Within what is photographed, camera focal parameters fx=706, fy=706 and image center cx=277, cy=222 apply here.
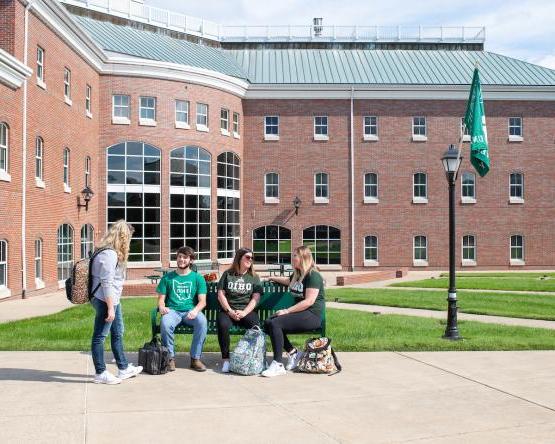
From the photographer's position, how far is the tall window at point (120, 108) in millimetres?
32406

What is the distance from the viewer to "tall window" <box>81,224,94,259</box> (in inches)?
1171

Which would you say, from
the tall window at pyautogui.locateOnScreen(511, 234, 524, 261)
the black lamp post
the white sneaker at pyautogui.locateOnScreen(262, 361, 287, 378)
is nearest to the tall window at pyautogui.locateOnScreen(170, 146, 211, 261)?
the tall window at pyautogui.locateOnScreen(511, 234, 524, 261)

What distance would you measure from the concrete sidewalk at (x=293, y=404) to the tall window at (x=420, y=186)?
3017 centimetres

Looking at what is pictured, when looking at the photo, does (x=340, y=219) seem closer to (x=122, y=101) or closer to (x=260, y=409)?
(x=122, y=101)

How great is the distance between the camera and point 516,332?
40.6ft

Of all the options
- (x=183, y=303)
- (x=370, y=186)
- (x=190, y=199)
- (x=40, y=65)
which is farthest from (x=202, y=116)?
(x=183, y=303)

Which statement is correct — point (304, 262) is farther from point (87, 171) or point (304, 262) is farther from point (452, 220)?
point (87, 171)

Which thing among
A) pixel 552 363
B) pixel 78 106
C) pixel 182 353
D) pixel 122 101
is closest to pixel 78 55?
pixel 78 106

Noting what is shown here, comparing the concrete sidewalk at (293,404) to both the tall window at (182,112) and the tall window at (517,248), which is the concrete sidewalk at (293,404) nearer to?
the tall window at (182,112)

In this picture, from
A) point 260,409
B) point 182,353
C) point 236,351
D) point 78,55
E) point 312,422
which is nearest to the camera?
point 312,422

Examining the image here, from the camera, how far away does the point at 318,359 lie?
333 inches

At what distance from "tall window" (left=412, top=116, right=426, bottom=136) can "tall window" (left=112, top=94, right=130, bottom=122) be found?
15.7 m

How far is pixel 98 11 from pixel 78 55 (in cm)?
993

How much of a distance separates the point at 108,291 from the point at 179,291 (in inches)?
54.7
